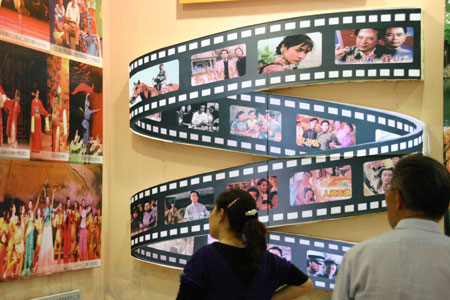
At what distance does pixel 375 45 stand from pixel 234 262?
189 centimetres

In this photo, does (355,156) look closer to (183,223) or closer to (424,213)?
(183,223)

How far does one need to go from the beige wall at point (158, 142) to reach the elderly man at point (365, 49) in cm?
15

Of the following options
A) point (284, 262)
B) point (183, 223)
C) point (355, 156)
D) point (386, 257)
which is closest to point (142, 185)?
point (183, 223)

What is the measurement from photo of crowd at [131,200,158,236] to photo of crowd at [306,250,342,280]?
41.3 inches

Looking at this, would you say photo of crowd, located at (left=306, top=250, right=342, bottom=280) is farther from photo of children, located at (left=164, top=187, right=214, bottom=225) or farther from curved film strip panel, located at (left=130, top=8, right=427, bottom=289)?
photo of children, located at (left=164, top=187, right=214, bottom=225)

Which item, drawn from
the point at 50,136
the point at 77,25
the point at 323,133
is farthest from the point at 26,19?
the point at 323,133

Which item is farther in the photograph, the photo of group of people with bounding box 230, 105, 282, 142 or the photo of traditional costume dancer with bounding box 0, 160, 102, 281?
the photo of group of people with bounding box 230, 105, 282, 142

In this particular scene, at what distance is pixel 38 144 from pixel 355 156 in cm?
187

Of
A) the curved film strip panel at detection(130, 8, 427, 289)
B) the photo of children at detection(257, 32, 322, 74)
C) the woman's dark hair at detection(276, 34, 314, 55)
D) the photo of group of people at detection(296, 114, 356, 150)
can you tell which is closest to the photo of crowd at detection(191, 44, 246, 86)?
the curved film strip panel at detection(130, 8, 427, 289)

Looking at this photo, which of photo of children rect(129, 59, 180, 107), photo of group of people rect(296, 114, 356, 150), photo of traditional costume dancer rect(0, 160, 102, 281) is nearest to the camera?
photo of traditional costume dancer rect(0, 160, 102, 281)

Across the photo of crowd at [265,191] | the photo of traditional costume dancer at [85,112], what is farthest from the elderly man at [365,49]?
the photo of traditional costume dancer at [85,112]

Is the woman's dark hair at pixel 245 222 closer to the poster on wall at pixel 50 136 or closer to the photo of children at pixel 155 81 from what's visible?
the poster on wall at pixel 50 136

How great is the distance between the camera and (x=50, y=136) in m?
3.62

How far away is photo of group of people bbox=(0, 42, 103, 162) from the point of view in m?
3.33
